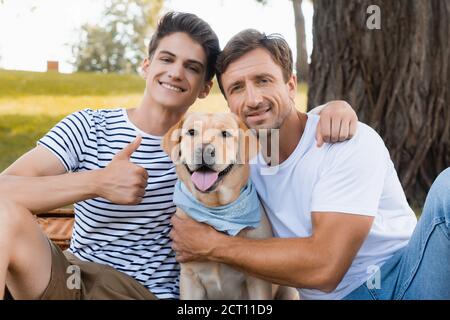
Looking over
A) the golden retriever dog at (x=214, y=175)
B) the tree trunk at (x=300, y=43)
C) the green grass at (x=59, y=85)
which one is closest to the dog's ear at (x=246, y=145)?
the golden retriever dog at (x=214, y=175)

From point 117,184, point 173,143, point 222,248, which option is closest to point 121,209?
point 117,184

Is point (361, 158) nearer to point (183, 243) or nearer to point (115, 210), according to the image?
point (183, 243)

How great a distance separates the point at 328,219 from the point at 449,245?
42cm

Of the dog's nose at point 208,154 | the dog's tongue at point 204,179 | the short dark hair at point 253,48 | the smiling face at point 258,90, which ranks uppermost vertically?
the short dark hair at point 253,48

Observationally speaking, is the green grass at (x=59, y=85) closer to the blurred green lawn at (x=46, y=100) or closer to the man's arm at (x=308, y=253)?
the blurred green lawn at (x=46, y=100)

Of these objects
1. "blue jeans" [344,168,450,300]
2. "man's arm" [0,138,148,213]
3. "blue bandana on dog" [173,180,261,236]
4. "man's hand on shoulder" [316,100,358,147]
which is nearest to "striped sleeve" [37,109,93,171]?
"man's arm" [0,138,148,213]

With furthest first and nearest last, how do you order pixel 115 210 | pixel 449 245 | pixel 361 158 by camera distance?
pixel 115 210 → pixel 361 158 → pixel 449 245

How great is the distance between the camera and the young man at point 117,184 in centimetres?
231

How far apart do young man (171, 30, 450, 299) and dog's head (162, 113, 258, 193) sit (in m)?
0.08

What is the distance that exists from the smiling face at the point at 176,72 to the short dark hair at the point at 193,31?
2cm

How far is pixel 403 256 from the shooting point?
2391 millimetres

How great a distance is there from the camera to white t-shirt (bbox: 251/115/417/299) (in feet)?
7.57
